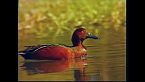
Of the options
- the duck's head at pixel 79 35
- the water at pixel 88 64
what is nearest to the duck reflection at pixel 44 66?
the water at pixel 88 64

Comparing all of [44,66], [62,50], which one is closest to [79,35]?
[62,50]

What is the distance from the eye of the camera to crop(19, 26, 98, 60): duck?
77.7 inches

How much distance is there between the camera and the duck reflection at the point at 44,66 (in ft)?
6.48

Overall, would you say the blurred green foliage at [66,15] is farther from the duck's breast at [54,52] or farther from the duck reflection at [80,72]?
the duck reflection at [80,72]

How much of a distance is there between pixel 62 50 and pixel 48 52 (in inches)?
3.1

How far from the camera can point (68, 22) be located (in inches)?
79.0

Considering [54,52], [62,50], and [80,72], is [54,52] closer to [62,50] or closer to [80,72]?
[62,50]

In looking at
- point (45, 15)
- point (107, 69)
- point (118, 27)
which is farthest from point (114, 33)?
point (45, 15)

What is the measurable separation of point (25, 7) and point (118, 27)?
535mm

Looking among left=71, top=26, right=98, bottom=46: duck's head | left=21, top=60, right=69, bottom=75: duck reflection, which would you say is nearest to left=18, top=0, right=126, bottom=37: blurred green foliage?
left=71, top=26, right=98, bottom=46: duck's head

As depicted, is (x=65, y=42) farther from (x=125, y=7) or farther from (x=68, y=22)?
(x=125, y=7)

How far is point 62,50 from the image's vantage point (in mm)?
1992

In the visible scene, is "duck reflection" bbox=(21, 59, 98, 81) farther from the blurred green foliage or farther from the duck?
the blurred green foliage

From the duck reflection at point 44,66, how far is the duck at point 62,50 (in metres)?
0.02
